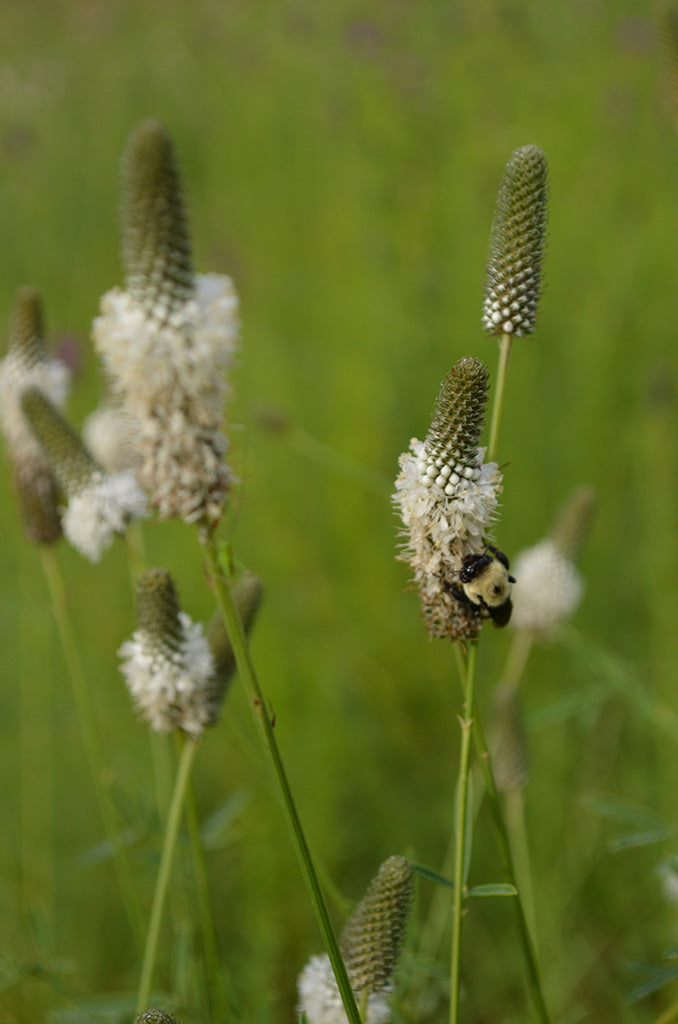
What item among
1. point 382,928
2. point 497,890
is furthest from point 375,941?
point 497,890

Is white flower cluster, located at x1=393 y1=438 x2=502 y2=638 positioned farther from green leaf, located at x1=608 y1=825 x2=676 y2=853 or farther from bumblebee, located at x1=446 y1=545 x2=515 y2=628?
green leaf, located at x1=608 y1=825 x2=676 y2=853

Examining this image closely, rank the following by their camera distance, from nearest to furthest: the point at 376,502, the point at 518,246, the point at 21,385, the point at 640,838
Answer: the point at 518,246 < the point at 640,838 < the point at 21,385 < the point at 376,502

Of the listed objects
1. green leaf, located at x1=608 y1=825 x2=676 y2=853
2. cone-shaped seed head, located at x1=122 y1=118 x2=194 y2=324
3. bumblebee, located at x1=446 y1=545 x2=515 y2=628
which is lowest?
green leaf, located at x1=608 y1=825 x2=676 y2=853

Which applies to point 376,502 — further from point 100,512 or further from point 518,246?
point 518,246

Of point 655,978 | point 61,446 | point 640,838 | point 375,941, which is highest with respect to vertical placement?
point 61,446

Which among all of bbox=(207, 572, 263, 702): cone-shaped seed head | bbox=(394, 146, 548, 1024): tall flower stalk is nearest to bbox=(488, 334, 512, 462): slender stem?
bbox=(394, 146, 548, 1024): tall flower stalk

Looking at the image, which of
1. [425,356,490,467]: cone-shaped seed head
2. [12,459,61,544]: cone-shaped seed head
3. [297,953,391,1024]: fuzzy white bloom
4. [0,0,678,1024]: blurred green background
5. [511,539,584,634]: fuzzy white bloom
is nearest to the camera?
[425,356,490,467]: cone-shaped seed head

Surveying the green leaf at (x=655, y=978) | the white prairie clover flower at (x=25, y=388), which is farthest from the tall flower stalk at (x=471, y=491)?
the white prairie clover flower at (x=25, y=388)
